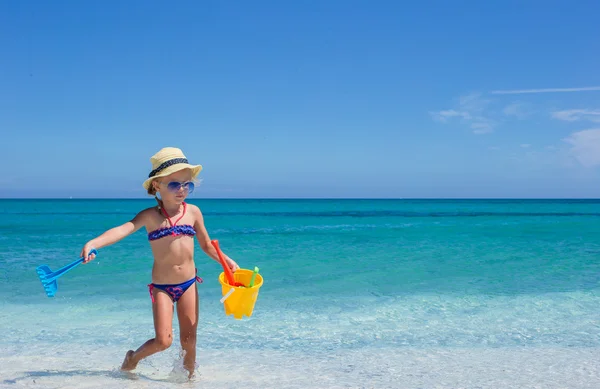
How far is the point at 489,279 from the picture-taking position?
347 inches

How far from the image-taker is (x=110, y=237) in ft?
10.8

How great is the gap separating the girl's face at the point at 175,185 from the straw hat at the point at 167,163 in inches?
2.1

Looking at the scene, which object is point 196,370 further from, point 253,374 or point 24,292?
point 24,292

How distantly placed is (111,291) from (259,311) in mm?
2568

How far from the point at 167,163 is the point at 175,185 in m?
0.15

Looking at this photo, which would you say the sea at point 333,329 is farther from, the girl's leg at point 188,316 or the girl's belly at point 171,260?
the girl's belly at point 171,260

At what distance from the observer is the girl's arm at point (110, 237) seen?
3062 millimetres

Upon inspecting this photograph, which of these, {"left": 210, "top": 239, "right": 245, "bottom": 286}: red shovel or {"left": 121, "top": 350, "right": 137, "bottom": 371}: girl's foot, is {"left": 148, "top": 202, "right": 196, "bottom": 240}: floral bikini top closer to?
{"left": 210, "top": 239, "right": 245, "bottom": 286}: red shovel

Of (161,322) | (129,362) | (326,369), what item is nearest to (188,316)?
(161,322)

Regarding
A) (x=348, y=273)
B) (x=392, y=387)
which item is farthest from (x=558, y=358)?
(x=348, y=273)

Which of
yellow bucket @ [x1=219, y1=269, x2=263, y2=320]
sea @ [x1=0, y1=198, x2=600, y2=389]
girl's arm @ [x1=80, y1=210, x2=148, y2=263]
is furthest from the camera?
sea @ [x1=0, y1=198, x2=600, y2=389]

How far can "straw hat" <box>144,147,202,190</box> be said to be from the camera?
3471 millimetres

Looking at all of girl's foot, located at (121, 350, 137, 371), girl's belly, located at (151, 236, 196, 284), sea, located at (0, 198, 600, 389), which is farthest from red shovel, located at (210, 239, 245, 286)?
girl's foot, located at (121, 350, 137, 371)

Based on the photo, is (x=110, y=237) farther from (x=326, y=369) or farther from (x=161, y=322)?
(x=326, y=369)
